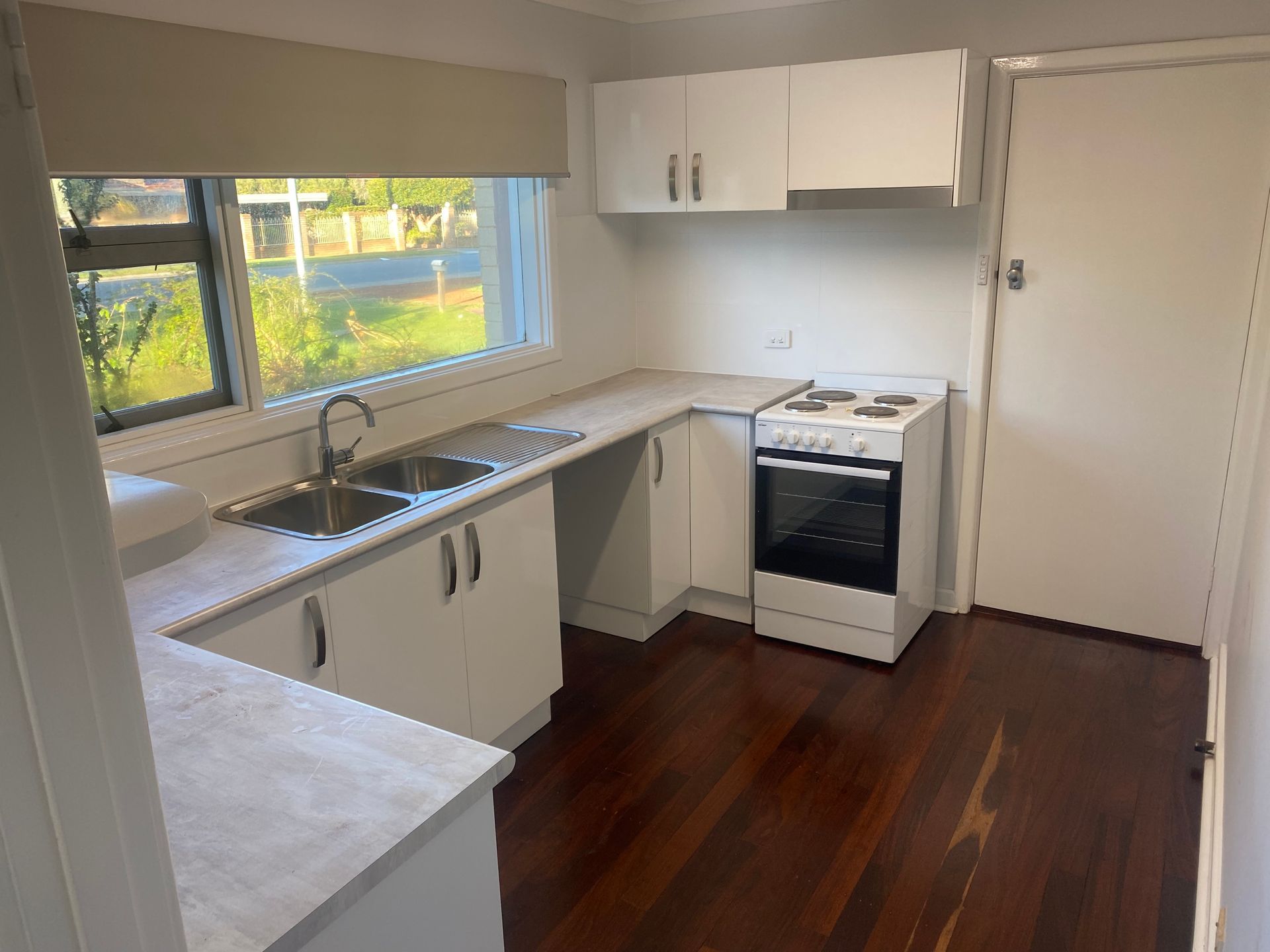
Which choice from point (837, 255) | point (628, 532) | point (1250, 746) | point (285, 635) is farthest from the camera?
point (837, 255)

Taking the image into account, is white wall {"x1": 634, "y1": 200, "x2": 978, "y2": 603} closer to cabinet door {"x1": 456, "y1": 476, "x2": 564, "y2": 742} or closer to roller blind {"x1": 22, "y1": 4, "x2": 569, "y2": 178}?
roller blind {"x1": 22, "y1": 4, "x2": 569, "y2": 178}

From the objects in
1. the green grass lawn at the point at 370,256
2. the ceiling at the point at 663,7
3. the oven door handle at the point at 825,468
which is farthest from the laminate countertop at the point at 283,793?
the ceiling at the point at 663,7

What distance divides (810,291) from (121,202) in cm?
248

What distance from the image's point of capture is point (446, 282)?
3473 mm

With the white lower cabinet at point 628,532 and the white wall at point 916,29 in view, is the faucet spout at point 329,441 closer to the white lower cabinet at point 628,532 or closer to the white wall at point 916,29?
the white lower cabinet at point 628,532

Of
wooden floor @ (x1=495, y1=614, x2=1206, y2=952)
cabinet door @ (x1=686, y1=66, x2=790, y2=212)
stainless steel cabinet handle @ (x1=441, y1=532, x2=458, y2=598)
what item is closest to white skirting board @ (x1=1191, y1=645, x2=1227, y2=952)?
wooden floor @ (x1=495, y1=614, x2=1206, y2=952)

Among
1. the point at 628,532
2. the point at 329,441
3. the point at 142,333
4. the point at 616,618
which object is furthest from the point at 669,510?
the point at 142,333

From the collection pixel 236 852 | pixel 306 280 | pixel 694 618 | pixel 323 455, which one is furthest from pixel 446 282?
pixel 236 852

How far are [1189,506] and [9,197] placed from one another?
367cm

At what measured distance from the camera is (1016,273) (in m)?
3.46

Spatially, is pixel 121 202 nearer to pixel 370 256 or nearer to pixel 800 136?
pixel 370 256

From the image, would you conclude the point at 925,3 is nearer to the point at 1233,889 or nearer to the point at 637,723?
the point at 637,723

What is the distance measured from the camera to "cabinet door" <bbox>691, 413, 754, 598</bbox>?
3.58 meters

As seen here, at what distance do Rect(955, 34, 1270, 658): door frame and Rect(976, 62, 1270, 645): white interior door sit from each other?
31 mm
